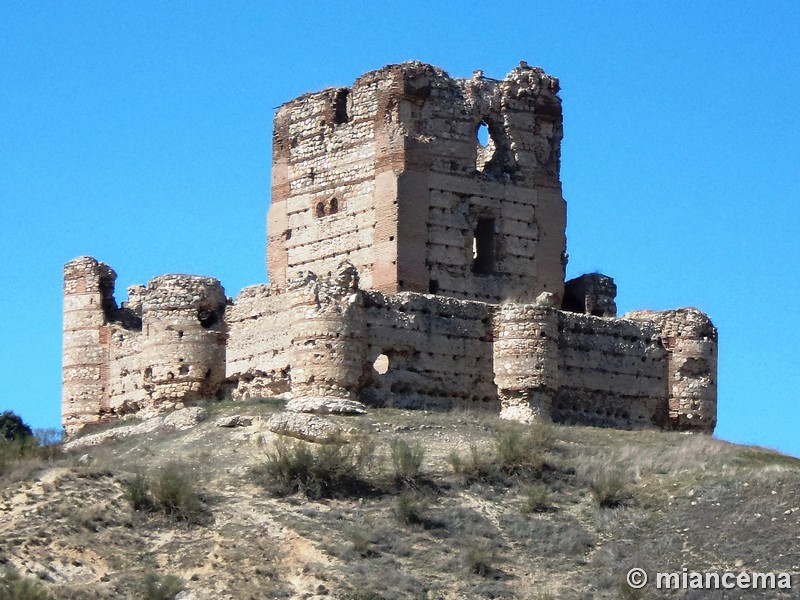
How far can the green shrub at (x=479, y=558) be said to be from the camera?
34906 millimetres

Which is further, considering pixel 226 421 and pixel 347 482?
pixel 226 421

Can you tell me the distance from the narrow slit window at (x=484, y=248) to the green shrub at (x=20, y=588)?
42.5ft

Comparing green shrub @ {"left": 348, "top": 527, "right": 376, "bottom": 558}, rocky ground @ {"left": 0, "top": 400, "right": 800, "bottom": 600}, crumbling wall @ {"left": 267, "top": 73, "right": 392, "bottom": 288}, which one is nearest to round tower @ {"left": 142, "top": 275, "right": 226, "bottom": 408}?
crumbling wall @ {"left": 267, "top": 73, "right": 392, "bottom": 288}

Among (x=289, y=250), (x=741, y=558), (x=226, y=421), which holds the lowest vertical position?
(x=741, y=558)

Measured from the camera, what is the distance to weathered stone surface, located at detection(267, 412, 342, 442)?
38625 millimetres

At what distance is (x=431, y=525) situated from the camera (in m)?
36.3

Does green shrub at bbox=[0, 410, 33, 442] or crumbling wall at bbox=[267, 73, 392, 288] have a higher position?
crumbling wall at bbox=[267, 73, 392, 288]

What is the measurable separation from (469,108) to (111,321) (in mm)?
7877

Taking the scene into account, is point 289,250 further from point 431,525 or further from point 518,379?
point 431,525

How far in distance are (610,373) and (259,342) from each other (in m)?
6.27

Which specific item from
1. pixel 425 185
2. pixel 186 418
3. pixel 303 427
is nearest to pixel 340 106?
pixel 425 185

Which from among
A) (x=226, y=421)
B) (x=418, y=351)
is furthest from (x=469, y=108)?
(x=226, y=421)

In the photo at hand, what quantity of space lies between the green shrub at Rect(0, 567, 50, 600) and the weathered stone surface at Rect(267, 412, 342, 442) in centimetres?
632

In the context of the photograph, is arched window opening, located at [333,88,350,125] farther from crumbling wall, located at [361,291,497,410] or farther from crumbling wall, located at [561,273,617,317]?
crumbling wall, located at [561,273,617,317]
